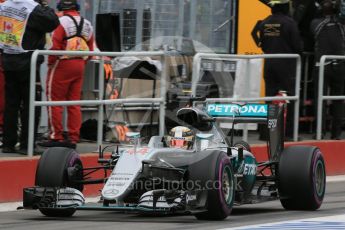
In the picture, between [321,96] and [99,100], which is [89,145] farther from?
[321,96]

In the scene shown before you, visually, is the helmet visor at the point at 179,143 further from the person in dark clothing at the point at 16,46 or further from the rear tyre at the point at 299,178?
the person in dark clothing at the point at 16,46

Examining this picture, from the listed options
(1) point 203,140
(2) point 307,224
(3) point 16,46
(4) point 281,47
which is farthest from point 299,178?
(4) point 281,47

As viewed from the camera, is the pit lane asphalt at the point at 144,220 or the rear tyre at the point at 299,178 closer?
the pit lane asphalt at the point at 144,220

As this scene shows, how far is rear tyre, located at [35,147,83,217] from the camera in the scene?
10289 millimetres

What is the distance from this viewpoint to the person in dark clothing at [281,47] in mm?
15359

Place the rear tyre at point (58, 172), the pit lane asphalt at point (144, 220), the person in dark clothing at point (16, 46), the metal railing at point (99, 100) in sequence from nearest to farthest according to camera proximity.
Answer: the pit lane asphalt at point (144, 220), the rear tyre at point (58, 172), the metal railing at point (99, 100), the person in dark clothing at point (16, 46)

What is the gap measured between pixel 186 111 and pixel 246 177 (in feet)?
3.01

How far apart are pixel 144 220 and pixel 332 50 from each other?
22.7 feet

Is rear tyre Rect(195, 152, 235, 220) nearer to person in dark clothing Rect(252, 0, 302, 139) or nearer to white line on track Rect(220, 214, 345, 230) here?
→ white line on track Rect(220, 214, 345, 230)

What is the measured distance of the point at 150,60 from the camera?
1355cm

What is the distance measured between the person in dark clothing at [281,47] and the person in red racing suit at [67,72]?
316 cm

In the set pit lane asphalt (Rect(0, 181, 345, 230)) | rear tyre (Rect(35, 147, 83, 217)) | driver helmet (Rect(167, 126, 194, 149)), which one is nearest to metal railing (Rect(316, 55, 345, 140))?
pit lane asphalt (Rect(0, 181, 345, 230))

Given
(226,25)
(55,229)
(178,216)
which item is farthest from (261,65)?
(55,229)

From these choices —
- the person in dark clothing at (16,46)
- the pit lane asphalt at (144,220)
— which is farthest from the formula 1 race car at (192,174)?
the person in dark clothing at (16,46)
